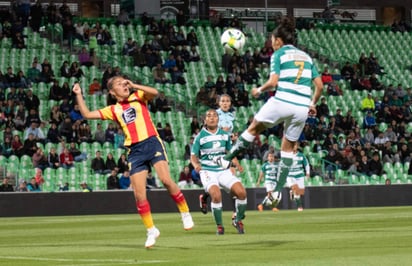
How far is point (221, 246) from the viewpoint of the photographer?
13.3 m

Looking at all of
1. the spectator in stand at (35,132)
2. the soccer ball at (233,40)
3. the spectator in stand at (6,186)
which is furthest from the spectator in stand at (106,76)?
the soccer ball at (233,40)

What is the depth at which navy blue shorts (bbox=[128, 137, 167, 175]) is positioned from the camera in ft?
44.1

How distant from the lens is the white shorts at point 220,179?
17.0 metres

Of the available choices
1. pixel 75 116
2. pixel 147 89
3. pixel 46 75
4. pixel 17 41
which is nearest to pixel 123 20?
pixel 17 41

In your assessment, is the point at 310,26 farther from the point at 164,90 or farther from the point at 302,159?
the point at 302,159

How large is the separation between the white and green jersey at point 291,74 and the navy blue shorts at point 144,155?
1819 mm

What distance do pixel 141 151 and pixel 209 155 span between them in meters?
4.09

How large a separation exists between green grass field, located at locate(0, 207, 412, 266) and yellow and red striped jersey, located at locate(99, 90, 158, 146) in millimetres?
1532

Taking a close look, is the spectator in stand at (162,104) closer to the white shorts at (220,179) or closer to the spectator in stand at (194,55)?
the spectator in stand at (194,55)

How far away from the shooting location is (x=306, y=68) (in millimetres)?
13562

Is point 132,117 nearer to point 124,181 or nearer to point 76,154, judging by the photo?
point 124,181

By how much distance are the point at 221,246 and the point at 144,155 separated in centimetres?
162

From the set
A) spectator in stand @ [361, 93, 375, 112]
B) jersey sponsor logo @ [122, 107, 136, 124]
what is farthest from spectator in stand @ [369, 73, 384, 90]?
jersey sponsor logo @ [122, 107, 136, 124]

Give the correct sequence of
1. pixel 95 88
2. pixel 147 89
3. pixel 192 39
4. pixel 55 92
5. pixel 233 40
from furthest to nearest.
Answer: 1. pixel 192 39
2. pixel 95 88
3. pixel 55 92
4. pixel 233 40
5. pixel 147 89
